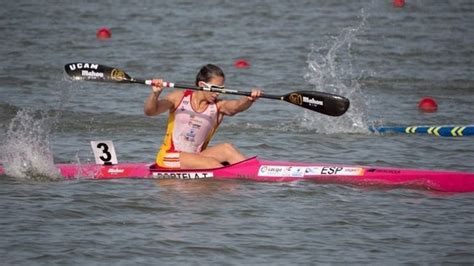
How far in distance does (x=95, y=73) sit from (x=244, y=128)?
3517 mm

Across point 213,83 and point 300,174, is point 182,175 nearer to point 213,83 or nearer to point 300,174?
point 213,83

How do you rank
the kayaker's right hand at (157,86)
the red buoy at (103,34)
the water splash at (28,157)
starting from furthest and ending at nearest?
the red buoy at (103,34)
the water splash at (28,157)
the kayaker's right hand at (157,86)

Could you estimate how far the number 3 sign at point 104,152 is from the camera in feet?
37.8

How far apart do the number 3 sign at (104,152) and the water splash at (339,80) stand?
13.8ft

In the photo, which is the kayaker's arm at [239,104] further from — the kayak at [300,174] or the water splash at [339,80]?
the water splash at [339,80]

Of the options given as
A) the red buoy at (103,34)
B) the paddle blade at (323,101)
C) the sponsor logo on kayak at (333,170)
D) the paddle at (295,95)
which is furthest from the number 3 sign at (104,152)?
Answer: the red buoy at (103,34)

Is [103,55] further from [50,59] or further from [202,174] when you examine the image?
[202,174]

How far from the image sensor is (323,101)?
A: 11.6 meters

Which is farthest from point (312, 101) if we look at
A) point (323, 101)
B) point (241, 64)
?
point (241, 64)

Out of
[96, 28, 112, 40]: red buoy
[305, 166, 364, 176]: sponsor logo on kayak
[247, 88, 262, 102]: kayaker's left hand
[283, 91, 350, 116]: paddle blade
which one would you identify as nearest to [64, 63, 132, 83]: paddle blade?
[247, 88, 262, 102]: kayaker's left hand

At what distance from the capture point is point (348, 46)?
22438 mm

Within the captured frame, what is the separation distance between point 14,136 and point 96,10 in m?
15.5

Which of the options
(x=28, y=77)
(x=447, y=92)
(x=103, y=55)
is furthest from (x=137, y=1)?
(x=447, y=92)

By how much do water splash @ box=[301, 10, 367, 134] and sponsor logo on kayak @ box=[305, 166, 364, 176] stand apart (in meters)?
3.76
